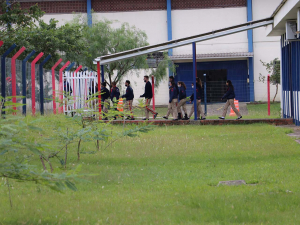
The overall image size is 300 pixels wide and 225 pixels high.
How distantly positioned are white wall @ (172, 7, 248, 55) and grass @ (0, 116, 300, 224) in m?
30.0

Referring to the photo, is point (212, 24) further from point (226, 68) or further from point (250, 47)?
point (226, 68)

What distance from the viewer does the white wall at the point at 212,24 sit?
40562 millimetres

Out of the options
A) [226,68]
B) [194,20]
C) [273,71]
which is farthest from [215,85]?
[194,20]

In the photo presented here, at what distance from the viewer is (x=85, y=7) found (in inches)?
1615

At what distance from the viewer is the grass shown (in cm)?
524

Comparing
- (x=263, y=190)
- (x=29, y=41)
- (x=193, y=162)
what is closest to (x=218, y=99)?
(x=29, y=41)

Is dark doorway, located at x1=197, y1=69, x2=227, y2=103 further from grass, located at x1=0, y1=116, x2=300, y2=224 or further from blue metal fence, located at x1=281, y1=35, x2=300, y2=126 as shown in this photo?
grass, located at x1=0, y1=116, x2=300, y2=224

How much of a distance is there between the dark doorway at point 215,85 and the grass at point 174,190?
2121 cm

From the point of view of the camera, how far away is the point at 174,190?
666 centimetres

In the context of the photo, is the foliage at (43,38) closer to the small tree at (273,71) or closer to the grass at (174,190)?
the grass at (174,190)

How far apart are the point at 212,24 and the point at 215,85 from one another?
5926mm

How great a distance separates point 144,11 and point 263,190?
35742mm

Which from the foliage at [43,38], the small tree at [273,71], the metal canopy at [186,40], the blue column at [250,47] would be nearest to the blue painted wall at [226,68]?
the blue column at [250,47]

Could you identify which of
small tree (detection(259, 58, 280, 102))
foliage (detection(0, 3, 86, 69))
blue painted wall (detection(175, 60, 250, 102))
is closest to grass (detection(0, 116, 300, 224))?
foliage (detection(0, 3, 86, 69))
